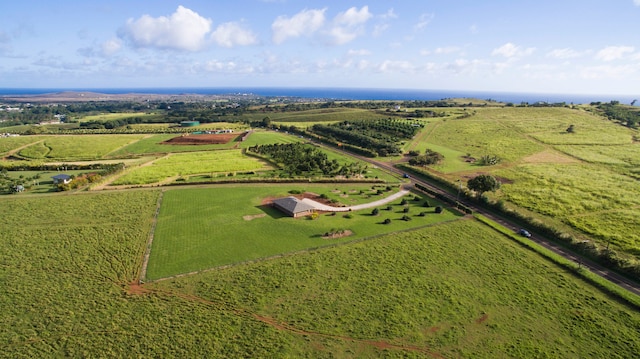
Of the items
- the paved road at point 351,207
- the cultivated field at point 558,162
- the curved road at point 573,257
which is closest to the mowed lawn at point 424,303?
the curved road at point 573,257

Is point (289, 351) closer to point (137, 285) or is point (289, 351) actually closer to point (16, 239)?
point (137, 285)

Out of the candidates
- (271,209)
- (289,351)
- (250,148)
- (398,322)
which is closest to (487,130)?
(250,148)

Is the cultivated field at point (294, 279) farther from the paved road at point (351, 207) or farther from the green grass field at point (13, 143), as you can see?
the green grass field at point (13, 143)

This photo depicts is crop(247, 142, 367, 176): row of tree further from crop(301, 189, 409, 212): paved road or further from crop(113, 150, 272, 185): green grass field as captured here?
crop(301, 189, 409, 212): paved road

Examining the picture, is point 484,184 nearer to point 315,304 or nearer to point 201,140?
point 315,304

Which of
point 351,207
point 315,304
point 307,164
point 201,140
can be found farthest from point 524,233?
point 201,140

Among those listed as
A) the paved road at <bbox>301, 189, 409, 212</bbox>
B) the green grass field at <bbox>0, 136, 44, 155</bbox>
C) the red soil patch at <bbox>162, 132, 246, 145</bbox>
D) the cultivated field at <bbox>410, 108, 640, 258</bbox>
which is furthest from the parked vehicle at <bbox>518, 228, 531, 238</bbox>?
the green grass field at <bbox>0, 136, 44, 155</bbox>
